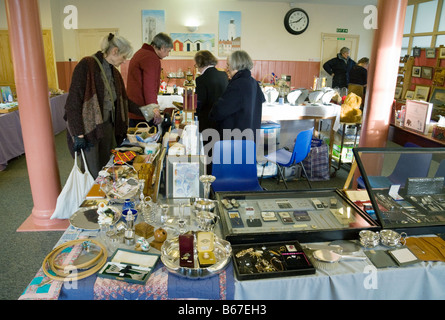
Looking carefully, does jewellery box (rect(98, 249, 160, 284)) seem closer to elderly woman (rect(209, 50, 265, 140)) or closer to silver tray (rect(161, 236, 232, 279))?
silver tray (rect(161, 236, 232, 279))

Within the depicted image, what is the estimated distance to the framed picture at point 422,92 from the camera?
8353 millimetres

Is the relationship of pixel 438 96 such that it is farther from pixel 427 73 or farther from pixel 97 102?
pixel 97 102

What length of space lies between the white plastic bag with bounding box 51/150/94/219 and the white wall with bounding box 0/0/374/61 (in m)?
7.06

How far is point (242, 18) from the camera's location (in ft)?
31.1

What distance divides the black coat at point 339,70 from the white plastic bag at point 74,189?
7.99 m

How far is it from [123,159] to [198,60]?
1.85 metres

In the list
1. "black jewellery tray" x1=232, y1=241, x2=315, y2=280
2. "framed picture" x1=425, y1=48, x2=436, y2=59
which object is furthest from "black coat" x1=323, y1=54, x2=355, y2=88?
"black jewellery tray" x1=232, y1=241, x2=315, y2=280

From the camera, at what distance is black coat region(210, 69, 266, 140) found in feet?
11.0

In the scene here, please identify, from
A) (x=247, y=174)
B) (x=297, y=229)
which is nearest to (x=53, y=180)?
(x=247, y=174)

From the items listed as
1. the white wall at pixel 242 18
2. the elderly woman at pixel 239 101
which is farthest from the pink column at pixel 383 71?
the white wall at pixel 242 18

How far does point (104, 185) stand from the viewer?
228 cm

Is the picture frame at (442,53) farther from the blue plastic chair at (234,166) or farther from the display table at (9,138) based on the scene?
the display table at (9,138)

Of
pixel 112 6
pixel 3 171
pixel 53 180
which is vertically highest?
pixel 112 6

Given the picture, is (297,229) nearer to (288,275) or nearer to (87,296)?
(288,275)
